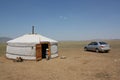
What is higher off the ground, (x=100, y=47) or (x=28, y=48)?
(x=28, y=48)

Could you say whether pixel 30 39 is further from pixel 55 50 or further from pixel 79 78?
pixel 79 78

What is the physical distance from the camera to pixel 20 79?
9.09m

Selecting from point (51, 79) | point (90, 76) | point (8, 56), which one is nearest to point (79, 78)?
point (90, 76)

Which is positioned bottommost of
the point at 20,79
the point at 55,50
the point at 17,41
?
the point at 20,79

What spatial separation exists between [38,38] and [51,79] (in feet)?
29.5

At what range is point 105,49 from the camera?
22.1m

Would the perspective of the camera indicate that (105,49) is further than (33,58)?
Yes

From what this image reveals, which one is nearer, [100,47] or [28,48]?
[28,48]

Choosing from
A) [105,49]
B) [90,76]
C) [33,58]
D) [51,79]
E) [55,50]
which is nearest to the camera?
[51,79]

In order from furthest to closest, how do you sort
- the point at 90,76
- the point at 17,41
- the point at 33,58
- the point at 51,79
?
1. the point at 17,41
2. the point at 33,58
3. the point at 90,76
4. the point at 51,79

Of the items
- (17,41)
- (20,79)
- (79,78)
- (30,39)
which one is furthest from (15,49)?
(79,78)

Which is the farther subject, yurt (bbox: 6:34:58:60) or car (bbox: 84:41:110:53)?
car (bbox: 84:41:110:53)

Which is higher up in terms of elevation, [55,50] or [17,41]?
[17,41]

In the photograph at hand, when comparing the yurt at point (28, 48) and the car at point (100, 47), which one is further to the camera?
the car at point (100, 47)
